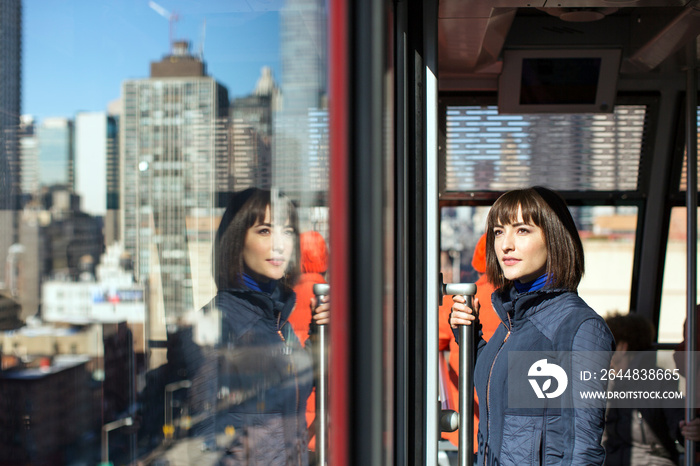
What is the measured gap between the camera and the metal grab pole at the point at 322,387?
982 mm

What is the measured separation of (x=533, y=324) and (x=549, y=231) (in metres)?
0.34

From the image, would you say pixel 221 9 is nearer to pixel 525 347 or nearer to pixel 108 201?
pixel 108 201

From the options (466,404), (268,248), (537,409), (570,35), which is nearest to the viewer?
(268,248)

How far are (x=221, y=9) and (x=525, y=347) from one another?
158 cm

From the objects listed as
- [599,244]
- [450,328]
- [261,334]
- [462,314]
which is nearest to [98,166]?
[261,334]

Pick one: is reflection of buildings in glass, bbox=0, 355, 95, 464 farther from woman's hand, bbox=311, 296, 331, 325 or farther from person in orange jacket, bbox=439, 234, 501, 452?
person in orange jacket, bbox=439, 234, 501, 452

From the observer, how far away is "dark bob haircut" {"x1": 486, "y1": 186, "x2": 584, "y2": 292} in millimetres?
2189

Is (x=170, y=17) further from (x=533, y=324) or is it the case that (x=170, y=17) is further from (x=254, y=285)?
(x=533, y=324)

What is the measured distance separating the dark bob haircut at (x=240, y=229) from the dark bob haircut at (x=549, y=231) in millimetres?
1442

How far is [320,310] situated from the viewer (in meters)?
0.99

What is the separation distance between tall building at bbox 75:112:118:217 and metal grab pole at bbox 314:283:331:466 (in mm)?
393

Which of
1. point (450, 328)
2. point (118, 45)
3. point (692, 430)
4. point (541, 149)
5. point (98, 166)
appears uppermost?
point (541, 149)

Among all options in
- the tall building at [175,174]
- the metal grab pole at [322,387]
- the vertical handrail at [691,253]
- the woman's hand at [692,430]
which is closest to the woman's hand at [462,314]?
the metal grab pole at [322,387]

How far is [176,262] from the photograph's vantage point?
1009 millimetres
